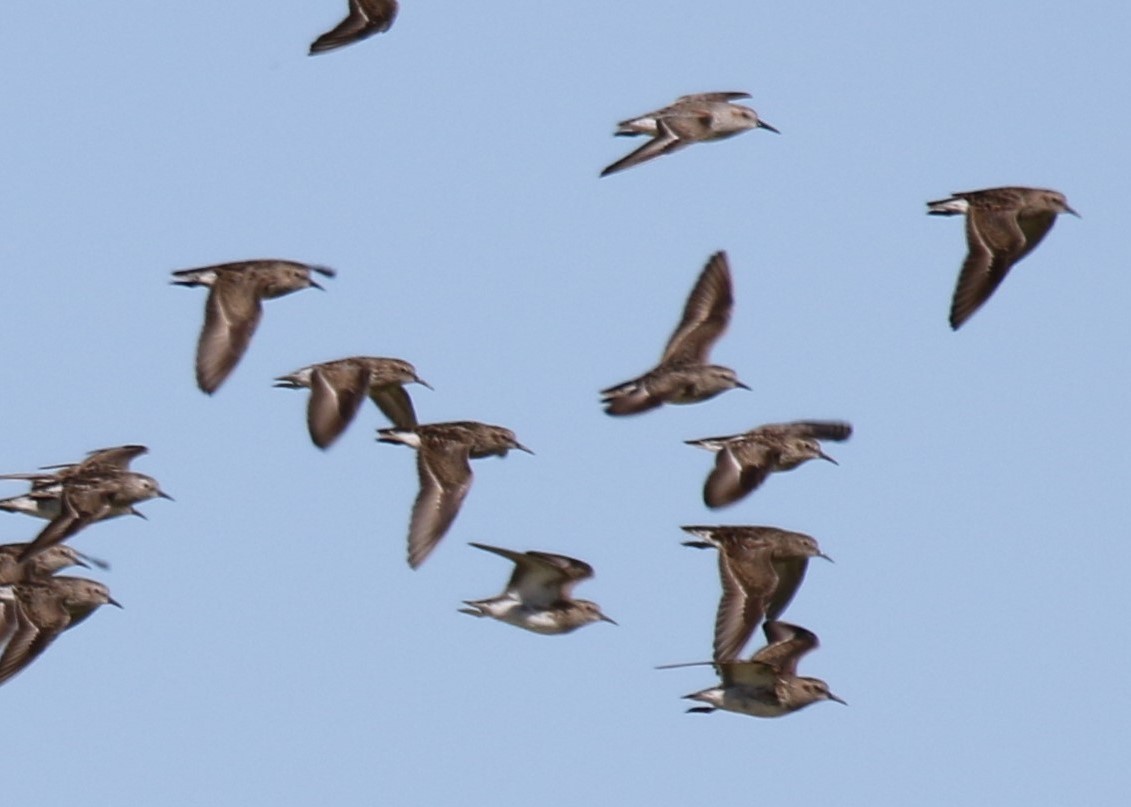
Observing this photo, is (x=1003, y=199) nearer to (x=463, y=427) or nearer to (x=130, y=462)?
(x=463, y=427)

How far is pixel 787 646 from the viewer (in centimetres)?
1903

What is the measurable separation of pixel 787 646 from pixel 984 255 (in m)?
3.28

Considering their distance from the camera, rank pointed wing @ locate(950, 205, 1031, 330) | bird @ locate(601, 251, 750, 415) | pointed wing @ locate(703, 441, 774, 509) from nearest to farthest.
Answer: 1. pointed wing @ locate(703, 441, 774, 509)
2. pointed wing @ locate(950, 205, 1031, 330)
3. bird @ locate(601, 251, 750, 415)

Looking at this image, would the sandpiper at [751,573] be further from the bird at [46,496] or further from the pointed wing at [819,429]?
the bird at [46,496]

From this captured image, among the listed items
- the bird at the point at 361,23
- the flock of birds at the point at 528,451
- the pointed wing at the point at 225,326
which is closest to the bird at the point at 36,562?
the flock of birds at the point at 528,451

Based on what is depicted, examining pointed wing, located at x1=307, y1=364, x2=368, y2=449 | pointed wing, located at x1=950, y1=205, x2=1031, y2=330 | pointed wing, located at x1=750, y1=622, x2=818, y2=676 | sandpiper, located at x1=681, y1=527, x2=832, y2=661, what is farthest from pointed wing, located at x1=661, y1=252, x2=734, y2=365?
pointed wing, located at x1=750, y1=622, x2=818, y2=676

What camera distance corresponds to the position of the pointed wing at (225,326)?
19.5 meters

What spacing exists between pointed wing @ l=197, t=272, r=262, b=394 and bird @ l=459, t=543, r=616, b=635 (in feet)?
7.37

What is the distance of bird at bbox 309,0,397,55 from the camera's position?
750 inches

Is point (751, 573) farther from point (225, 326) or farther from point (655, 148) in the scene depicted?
point (225, 326)

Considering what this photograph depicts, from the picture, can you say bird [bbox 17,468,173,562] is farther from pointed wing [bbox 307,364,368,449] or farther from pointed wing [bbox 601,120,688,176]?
pointed wing [bbox 601,120,688,176]

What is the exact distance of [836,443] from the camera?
21.6 m

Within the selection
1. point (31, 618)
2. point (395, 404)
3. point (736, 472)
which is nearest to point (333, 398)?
point (395, 404)

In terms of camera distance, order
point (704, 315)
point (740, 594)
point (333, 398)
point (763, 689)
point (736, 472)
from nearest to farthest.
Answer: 1. point (763, 689)
2. point (740, 594)
3. point (736, 472)
4. point (333, 398)
5. point (704, 315)
